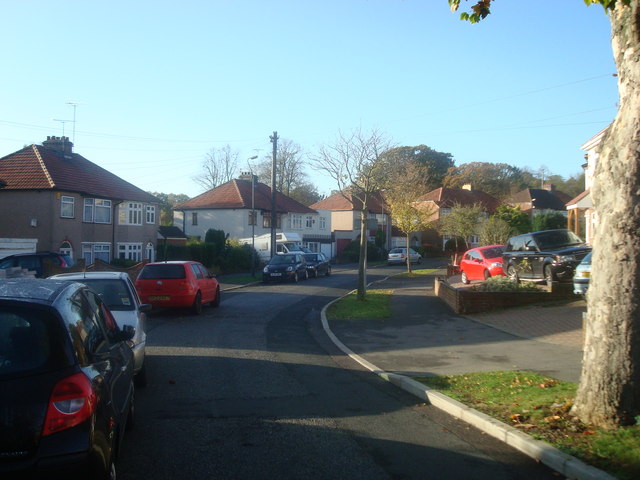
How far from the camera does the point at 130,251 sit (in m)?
38.4

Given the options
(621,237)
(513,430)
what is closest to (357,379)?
(513,430)

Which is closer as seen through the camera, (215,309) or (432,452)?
(432,452)

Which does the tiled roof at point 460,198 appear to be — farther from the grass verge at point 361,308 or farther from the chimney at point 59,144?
the grass verge at point 361,308

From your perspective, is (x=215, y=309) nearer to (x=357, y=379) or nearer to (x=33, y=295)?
(x=357, y=379)

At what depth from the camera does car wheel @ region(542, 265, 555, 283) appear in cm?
1712

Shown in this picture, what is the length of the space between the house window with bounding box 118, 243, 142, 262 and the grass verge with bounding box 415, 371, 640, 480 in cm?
3194

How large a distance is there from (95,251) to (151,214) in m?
6.02

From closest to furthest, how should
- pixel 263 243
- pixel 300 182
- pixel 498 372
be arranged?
pixel 498 372 < pixel 263 243 < pixel 300 182

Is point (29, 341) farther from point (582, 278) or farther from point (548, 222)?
point (548, 222)

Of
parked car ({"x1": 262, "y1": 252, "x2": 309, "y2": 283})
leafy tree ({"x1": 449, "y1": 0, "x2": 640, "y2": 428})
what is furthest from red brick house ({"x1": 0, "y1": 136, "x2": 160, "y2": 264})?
leafy tree ({"x1": 449, "y1": 0, "x2": 640, "y2": 428})

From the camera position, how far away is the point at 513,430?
5.95 m

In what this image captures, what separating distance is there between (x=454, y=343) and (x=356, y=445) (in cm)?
661

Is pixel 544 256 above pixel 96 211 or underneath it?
underneath

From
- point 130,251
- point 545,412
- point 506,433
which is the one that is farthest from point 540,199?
point 506,433
